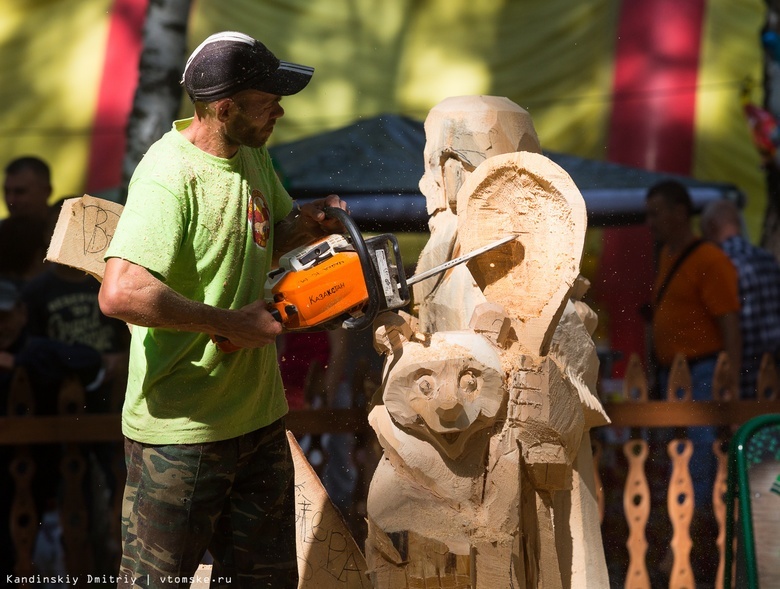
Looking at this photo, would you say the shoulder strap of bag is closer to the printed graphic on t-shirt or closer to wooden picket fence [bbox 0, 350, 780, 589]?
wooden picket fence [bbox 0, 350, 780, 589]

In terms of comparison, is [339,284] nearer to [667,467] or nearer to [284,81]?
[284,81]

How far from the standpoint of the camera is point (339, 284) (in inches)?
102

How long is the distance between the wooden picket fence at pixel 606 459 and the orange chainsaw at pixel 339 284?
188cm

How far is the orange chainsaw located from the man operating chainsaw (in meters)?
0.08

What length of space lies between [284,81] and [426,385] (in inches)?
32.5

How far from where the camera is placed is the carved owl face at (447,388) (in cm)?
257

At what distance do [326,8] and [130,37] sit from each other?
42.6 inches

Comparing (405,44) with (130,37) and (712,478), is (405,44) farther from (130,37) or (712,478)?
(712,478)

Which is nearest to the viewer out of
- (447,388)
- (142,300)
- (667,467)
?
(142,300)

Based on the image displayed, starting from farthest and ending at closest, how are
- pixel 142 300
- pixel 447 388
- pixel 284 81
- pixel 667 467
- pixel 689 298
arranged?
Result: 1. pixel 689 298
2. pixel 667 467
3. pixel 284 81
4. pixel 447 388
5. pixel 142 300

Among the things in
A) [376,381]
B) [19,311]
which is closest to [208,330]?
[376,381]

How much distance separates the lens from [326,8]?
5.95 meters

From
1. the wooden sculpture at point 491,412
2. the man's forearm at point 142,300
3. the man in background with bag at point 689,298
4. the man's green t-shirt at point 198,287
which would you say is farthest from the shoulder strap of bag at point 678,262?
the man's forearm at point 142,300

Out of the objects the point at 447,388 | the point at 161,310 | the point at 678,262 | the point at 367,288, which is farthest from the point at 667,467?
the point at 161,310
